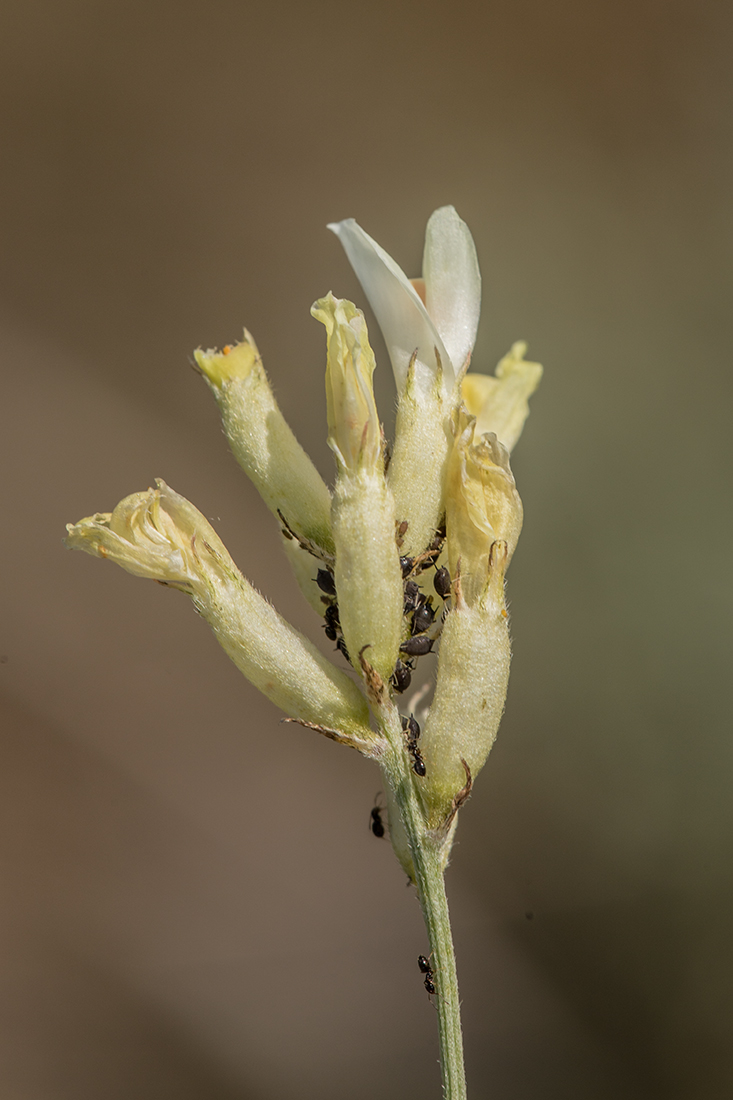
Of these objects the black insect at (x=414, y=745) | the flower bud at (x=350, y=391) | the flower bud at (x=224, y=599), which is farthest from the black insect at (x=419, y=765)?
the flower bud at (x=350, y=391)

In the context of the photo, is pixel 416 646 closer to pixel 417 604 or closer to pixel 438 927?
pixel 417 604

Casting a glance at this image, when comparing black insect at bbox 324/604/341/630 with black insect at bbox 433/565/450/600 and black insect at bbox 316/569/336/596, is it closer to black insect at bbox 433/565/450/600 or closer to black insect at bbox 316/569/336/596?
black insect at bbox 316/569/336/596

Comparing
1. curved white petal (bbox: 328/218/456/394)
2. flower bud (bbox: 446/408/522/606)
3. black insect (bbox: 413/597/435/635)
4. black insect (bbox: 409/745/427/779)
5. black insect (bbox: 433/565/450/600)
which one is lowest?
black insect (bbox: 409/745/427/779)

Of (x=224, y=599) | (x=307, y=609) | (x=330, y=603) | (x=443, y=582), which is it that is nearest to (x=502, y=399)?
(x=443, y=582)

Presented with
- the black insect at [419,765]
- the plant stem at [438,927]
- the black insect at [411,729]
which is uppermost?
the black insect at [411,729]

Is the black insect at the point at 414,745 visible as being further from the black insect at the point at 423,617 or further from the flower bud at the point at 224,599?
the black insect at the point at 423,617

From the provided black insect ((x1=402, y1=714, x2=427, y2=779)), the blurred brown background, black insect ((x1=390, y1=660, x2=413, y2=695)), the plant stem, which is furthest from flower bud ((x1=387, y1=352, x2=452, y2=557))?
the blurred brown background
